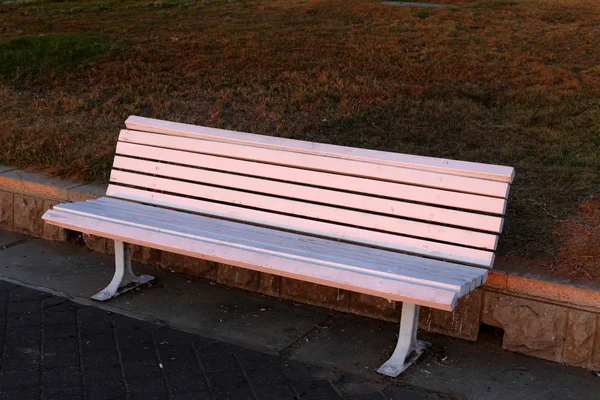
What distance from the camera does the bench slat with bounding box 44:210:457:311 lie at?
3.58 m

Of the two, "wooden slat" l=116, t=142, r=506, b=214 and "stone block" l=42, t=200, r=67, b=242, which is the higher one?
"wooden slat" l=116, t=142, r=506, b=214

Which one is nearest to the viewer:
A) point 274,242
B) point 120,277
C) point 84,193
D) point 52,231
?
point 274,242

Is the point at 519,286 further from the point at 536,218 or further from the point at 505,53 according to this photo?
the point at 505,53

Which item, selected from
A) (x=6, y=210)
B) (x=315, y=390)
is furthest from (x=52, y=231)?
(x=315, y=390)

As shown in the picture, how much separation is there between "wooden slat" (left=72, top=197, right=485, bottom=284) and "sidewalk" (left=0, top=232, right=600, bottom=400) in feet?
1.56

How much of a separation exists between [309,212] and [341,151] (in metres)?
0.37

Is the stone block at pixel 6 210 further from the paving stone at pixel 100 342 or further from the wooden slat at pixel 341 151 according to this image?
the paving stone at pixel 100 342

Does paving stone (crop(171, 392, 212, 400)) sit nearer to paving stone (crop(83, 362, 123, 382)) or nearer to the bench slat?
paving stone (crop(83, 362, 123, 382))

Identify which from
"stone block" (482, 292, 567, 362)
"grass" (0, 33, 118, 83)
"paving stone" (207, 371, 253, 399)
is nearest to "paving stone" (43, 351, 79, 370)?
"paving stone" (207, 371, 253, 399)

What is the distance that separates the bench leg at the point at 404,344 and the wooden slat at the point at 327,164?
25.3 inches

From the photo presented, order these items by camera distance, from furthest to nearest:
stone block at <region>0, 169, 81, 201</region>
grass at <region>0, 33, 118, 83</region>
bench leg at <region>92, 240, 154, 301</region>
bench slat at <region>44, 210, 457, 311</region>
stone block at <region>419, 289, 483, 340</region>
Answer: grass at <region>0, 33, 118, 83</region> → stone block at <region>0, 169, 81, 201</region> → bench leg at <region>92, 240, 154, 301</region> → stone block at <region>419, 289, 483, 340</region> → bench slat at <region>44, 210, 457, 311</region>

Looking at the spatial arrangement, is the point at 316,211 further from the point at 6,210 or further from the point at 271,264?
the point at 6,210

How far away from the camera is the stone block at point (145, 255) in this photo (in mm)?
5242

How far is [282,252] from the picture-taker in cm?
406
